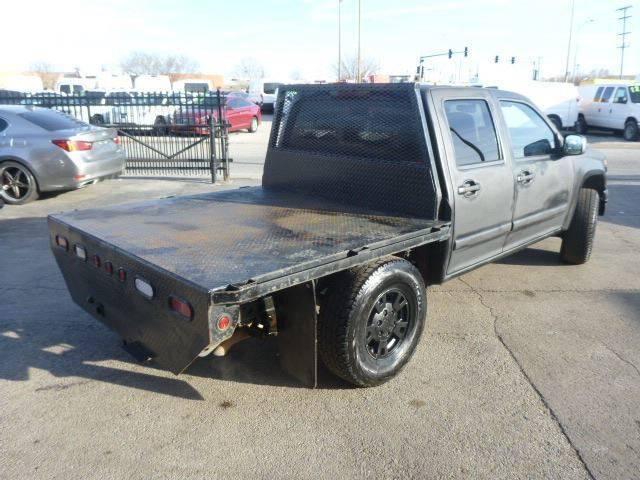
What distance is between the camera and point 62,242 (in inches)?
143

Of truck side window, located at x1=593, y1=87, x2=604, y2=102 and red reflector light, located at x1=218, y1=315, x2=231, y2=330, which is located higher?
truck side window, located at x1=593, y1=87, x2=604, y2=102

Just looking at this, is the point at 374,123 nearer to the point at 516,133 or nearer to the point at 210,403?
the point at 516,133

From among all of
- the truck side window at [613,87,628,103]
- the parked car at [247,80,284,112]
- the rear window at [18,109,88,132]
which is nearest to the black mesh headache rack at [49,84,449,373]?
the rear window at [18,109,88,132]

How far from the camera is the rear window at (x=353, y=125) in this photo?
3859 mm

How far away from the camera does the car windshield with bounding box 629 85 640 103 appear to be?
19734 millimetres

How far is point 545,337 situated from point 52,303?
161 inches

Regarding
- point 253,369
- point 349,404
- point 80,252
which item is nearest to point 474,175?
point 349,404

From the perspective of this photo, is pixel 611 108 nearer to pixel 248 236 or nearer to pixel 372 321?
pixel 372 321

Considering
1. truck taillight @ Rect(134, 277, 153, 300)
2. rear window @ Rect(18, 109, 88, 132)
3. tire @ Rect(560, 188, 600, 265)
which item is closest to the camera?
truck taillight @ Rect(134, 277, 153, 300)

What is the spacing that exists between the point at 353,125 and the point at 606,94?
68.0 ft

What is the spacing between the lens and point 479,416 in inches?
122

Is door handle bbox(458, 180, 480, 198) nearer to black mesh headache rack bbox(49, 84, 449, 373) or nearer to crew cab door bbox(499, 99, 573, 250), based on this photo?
black mesh headache rack bbox(49, 84, 449, 373)

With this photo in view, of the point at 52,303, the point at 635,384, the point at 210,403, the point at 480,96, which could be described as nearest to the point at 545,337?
the point at 635,384

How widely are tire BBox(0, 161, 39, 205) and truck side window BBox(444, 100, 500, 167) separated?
23.3 ft
